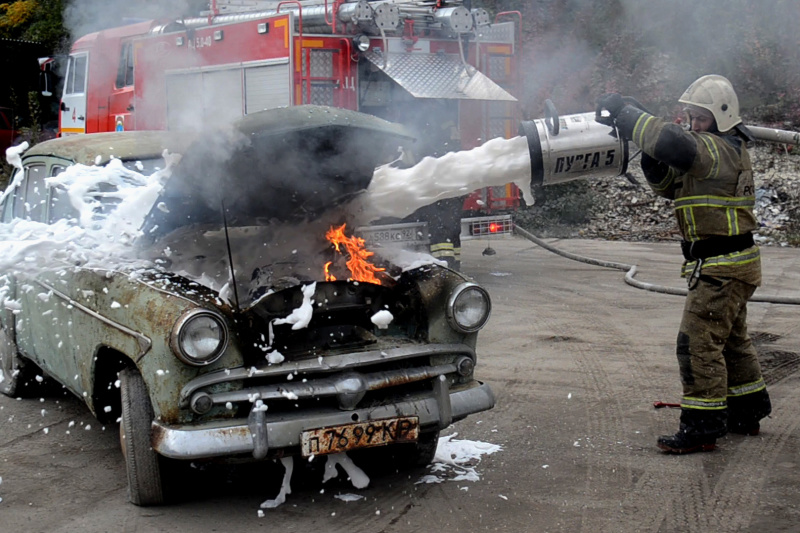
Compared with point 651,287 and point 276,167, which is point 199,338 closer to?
point 276,167

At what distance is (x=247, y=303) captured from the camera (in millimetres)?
3975

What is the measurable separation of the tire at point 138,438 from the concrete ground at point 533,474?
13 centimetres

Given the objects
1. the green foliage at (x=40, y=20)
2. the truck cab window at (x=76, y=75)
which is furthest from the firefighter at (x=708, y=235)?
the green foliage at (x=40, y=20)

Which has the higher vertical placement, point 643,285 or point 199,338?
point 199,338

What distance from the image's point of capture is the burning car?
12.2 ft

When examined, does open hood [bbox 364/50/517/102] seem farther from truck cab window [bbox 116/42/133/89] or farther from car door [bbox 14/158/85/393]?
car door [bbox 14/158/85/393]

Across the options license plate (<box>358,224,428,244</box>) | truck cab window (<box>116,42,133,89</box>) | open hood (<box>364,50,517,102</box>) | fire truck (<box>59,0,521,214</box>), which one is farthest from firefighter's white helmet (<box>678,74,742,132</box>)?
truck cab window (<box>116,42,133,89</box>)

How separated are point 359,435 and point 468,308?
0.86 m

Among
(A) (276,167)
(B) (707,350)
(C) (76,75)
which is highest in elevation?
(C) (76,75)

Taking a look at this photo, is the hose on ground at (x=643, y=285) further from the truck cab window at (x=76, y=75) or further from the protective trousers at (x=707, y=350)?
the truck cab window at (x=76, y=75)

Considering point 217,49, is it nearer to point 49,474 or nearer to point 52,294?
point 52,294

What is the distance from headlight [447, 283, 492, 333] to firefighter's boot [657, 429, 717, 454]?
121cm

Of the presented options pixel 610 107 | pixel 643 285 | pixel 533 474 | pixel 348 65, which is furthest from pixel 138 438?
pixel 643 285

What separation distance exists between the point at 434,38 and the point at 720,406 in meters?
5.77
